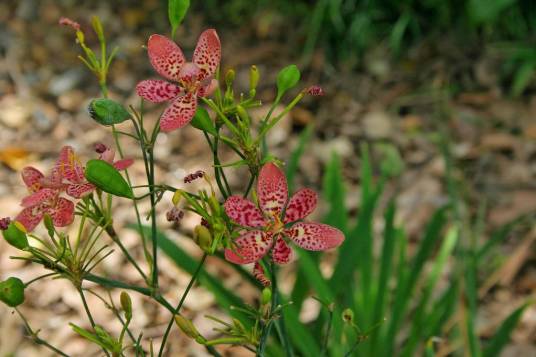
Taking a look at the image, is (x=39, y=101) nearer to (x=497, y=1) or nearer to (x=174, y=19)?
(x=497, y=1)

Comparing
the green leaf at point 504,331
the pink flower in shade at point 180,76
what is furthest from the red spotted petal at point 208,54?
the green leaf at point 504,331

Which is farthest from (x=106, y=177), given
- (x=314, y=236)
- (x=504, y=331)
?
(x=504, y=331)

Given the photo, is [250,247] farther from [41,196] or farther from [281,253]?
[41,196]

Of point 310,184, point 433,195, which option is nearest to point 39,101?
point 310,184

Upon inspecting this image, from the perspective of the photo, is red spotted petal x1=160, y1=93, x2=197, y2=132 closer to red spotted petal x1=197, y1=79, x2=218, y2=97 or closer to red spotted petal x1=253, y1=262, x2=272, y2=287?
red spotted petal x1=197, y1=79, x2=218, y2=97

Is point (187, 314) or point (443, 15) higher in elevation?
point (443, 15)

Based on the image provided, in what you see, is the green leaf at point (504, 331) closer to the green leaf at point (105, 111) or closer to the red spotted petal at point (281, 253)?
the red spotted petal at point (281, 253)

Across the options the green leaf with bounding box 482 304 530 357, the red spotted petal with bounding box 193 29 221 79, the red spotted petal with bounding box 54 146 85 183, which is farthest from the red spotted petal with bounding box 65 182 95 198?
the green leaf with bounding box 482 304 530 357

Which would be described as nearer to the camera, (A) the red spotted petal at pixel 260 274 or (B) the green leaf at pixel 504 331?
(A) the red spotted petal at pixel 260 274
